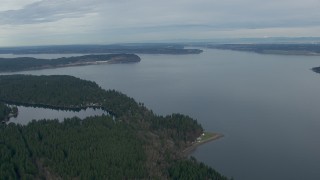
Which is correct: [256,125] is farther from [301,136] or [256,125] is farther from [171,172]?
[171,172]

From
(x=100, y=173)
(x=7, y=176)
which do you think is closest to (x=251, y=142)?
(x=100, y=173)

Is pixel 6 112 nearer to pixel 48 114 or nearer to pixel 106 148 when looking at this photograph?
pixel 48 114

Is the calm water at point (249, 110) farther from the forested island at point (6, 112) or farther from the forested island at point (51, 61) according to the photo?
the forested island at point (51, 61)

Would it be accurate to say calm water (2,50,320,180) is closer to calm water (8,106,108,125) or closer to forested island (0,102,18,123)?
calm water (8,106,108,125)

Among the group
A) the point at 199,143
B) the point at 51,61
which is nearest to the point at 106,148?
the point at 199,143

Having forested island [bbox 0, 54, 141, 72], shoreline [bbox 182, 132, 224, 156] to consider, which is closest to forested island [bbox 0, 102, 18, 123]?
shoreline [bbox 182, 132, 224, 156]

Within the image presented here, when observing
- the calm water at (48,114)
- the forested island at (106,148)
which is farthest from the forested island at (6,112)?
the forested island at (106,148)
